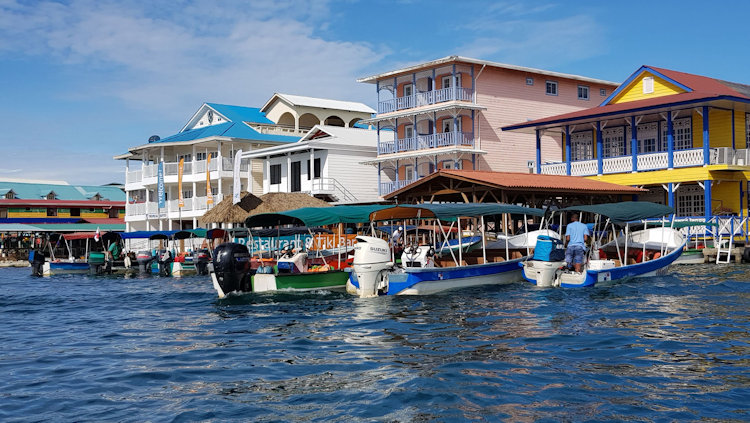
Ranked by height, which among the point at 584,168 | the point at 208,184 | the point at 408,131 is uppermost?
the point at 408,131

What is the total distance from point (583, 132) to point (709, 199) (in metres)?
11.4

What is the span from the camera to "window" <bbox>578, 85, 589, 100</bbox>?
50.3 metres

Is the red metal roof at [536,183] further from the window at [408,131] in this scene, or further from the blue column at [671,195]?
the window at [408,131]

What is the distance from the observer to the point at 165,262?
39375mm

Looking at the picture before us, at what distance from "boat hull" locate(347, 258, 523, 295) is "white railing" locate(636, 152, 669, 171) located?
14413 mm

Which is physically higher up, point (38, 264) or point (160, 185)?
point (160, 185)

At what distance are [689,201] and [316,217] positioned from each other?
2177cm

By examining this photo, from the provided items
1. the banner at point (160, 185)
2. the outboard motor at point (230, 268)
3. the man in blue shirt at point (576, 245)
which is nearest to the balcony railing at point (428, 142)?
the banner at point (160, 185)

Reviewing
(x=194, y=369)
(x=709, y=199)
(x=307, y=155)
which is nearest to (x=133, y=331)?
(x=194, y=369)

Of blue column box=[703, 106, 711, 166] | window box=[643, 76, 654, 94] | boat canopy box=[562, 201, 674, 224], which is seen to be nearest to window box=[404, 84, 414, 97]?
window box=[643, 76, 654, 94]

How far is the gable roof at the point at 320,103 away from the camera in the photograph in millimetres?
57594

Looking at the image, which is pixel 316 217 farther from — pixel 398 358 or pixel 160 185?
pixel 160 185

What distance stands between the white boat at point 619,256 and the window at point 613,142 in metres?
14.1

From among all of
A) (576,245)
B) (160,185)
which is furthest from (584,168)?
(160,185)
